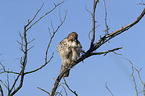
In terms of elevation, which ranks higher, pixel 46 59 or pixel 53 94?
pixel 46 59

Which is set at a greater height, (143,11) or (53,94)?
(143,11)

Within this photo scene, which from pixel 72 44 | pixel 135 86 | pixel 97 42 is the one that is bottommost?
pixel 135 86

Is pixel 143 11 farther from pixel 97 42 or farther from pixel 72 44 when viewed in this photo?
pixel 72 44

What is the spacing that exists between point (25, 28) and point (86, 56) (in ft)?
2.87

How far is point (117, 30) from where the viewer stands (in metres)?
2.93

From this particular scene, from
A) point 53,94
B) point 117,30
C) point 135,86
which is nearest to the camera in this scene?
point 135,86

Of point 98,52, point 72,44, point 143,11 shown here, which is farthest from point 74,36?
point 143,11

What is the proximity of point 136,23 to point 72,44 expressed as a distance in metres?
1.74

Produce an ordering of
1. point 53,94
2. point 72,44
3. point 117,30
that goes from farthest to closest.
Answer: point 72,44
point 117,30
point 53,94

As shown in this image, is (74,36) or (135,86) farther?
(74,36)

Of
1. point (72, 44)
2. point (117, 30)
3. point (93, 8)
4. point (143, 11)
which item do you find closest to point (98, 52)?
point (117, 30)

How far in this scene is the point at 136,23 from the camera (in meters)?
2.95

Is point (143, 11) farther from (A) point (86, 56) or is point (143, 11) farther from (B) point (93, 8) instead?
(A) point (86, 56)

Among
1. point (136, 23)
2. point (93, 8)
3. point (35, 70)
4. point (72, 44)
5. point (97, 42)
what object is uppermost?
point (72, 44)
